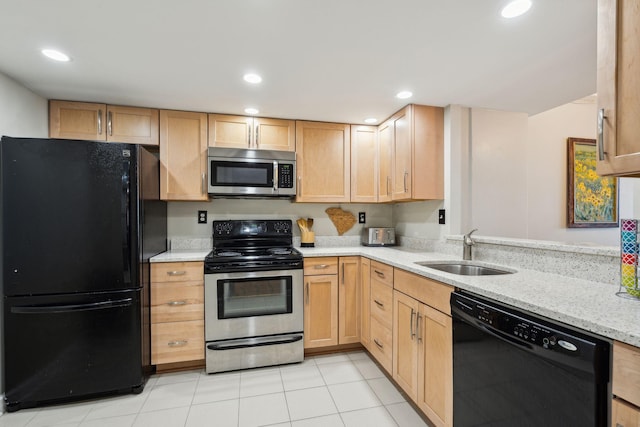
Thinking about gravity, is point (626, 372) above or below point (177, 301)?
above

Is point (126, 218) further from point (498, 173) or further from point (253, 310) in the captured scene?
point (498, 173)

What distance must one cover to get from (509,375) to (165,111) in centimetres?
299

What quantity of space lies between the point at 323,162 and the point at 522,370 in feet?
7.44

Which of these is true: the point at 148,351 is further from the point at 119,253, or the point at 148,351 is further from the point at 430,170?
the point at 430,170

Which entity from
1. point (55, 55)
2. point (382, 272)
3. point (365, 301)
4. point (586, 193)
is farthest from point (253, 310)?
point (586, 193)

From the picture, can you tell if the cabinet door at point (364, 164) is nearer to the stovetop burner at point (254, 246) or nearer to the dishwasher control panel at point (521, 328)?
the stovetop burner at point (254, 246)

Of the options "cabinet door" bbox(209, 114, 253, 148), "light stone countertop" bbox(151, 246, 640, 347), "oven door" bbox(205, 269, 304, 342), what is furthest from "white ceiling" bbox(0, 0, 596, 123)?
"oven door" bbox(205, 269, 304, 342)

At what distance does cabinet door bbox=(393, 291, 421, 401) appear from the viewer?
1.78 meters

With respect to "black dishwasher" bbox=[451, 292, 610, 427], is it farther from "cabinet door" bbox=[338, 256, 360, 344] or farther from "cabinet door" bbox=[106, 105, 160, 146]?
"cabinet door" bbox=[106, 105, 160, 146]

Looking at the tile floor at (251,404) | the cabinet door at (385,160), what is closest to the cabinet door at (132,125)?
the tile floor at (251,404)

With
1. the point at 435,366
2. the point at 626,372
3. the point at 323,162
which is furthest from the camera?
the point at 323,162

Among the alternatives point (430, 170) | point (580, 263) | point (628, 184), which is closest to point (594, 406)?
point (580, 263)

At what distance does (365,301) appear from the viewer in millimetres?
2551

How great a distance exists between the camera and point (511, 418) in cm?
115
